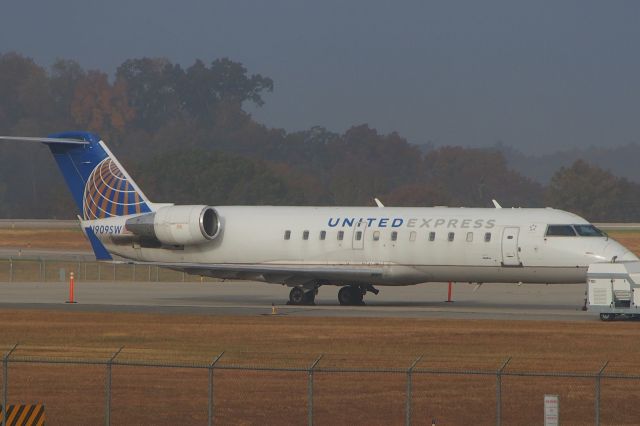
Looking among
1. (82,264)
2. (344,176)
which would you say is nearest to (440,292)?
(82,264)

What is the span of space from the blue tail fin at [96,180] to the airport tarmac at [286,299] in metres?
3.05

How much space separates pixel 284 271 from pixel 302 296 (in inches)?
57.5

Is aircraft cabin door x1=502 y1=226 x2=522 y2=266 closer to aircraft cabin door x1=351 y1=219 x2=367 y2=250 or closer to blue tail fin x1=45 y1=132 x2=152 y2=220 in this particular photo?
aircraft cabin door x1=351 y1=219 x2=367 y2=250

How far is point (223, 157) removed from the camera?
11062 cm

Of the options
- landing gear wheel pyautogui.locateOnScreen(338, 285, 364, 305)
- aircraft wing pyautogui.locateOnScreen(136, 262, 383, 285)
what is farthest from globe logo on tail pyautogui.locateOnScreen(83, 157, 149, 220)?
landing gear wheel pyautogui.locateOnScreen(338, 285, 364, 305)

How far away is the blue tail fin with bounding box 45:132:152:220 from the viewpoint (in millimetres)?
44469

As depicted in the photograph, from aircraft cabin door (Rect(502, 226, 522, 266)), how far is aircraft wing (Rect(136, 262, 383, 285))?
12.5 feet

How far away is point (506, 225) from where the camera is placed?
1560 inches

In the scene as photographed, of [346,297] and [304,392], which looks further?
[346,297]

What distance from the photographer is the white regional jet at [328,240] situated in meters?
39.1

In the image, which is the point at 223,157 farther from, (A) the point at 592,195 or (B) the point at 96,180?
(B) the point at 96,180

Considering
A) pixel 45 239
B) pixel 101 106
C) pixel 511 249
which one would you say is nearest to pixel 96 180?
pixel 511 249

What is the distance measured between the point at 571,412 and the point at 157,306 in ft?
71.6

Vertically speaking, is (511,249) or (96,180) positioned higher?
(96,180)
